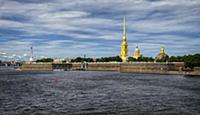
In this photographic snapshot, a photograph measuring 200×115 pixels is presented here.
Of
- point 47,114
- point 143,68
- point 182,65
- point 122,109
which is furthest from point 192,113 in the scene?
point 143,68

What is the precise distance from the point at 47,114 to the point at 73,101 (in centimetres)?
924

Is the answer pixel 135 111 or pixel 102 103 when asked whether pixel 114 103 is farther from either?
pixel 135 111

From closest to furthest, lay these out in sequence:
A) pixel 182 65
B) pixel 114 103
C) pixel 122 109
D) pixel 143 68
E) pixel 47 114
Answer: pixel 47 114 → pixel 122 109 → pixel 114 103 → pixel 182 65 → pixel 143 68

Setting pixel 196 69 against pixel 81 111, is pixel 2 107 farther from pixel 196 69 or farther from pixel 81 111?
pixel 196 69

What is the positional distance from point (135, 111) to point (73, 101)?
9.98 meters

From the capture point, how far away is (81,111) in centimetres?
3366

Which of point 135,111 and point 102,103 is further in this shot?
point 102,103

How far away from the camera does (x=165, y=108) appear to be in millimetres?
35500

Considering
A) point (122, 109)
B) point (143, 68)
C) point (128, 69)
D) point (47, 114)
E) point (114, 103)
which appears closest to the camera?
point (47, 114)

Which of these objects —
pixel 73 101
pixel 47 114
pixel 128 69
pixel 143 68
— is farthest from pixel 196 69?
pixel 47 114

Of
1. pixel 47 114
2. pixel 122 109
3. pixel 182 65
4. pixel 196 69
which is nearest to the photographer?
pixel 47 114

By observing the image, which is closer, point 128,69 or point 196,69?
point 196,69

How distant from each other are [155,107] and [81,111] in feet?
25.4

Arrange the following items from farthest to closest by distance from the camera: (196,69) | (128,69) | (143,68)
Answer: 1. (128,69)
2. (143,68)
3. (196,69)
